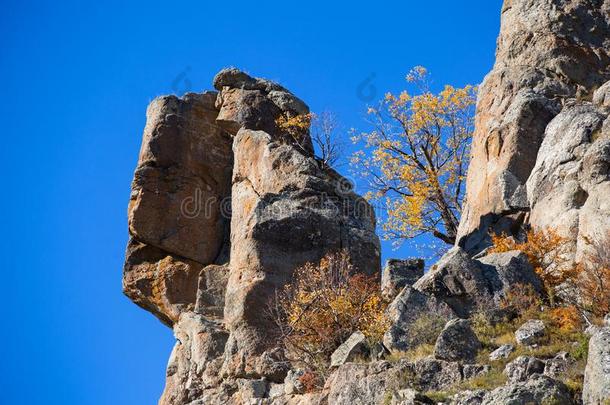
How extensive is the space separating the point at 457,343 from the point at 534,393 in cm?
388

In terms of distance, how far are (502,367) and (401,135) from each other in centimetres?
2654

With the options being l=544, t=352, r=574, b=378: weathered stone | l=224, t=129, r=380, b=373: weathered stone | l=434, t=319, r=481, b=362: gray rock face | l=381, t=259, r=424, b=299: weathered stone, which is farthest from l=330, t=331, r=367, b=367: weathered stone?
l=544, t=352, r=574, b=378: weathered stone

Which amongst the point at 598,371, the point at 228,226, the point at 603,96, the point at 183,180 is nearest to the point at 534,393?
the point at 598,371

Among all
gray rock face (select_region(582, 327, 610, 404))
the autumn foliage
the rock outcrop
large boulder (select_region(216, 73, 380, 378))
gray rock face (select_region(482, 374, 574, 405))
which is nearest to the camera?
gray rock face (select_region(582, 327, 610, 404))

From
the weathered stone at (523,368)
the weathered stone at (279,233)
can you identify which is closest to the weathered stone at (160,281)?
the weathered stone at (279,233)

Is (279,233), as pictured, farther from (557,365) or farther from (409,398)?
(557,365)

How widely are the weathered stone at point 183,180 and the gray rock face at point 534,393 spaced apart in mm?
19182

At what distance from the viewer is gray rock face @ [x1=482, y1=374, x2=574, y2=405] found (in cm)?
1864

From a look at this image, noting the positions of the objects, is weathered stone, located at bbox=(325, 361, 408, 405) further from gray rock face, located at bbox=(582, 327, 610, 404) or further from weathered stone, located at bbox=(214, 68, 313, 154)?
weathered stone, located at bbox=(214, 68, 313, 154)

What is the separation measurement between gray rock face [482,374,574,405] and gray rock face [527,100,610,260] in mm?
7484

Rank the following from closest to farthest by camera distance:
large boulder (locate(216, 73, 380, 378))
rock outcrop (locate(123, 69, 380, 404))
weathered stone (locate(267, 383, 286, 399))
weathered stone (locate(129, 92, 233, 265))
Result: weathered stone (locate(267, 383, 286, 399)), large boulder (locate(216, 73, 380, 378)), rock outcrop (locate(123, 69, 380, 404)), weathered stone (locate(129, 92, 233, 265))

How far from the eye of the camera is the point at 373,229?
31984 millimetres

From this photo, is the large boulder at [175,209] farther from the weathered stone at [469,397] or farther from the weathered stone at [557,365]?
the weathered stone at [557,365]

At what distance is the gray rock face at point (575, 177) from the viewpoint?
27.0m
